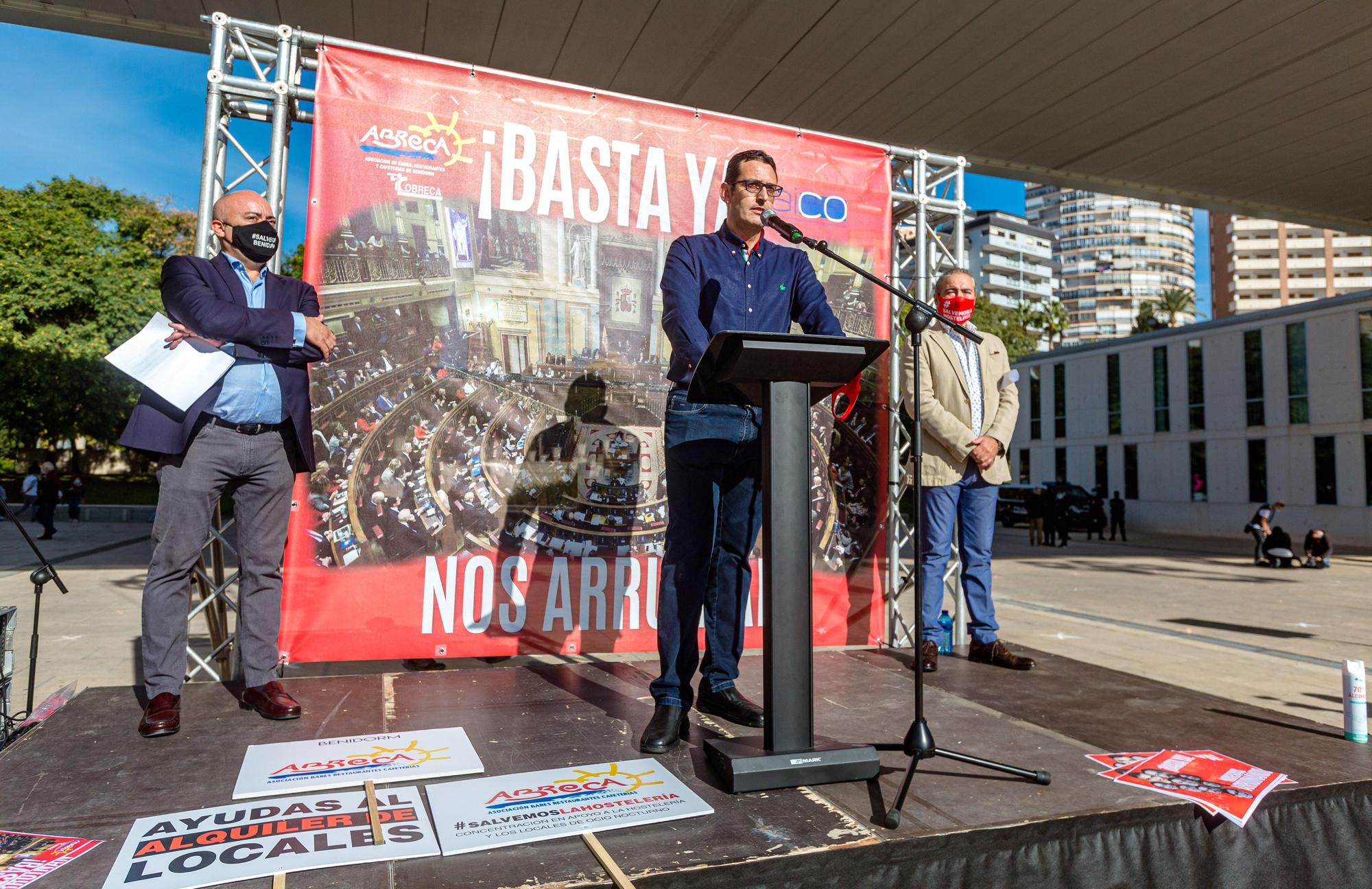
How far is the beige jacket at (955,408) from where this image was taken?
4293 mm

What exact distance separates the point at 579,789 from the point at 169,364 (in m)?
2.03

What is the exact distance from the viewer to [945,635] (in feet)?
15.0

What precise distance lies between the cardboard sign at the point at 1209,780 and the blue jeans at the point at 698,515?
4.46ft

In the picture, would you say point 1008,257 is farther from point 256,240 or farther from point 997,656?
point 256,240

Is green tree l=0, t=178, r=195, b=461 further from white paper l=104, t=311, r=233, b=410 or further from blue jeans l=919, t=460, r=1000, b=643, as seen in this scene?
blue jeans l=919, t=460, r=1000, b=643

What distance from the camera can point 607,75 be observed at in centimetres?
669

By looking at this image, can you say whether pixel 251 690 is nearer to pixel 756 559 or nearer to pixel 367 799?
pixel 367 799

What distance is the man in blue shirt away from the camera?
8.80 feet

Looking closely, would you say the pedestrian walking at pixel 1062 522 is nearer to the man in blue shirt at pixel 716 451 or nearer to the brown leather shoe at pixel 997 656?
the brown leather shoe at pixel 997 656

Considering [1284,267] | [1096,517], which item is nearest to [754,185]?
[1096,517]

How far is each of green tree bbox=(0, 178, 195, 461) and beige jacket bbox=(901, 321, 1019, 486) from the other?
2809cm

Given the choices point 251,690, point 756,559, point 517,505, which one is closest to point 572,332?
point 517,505

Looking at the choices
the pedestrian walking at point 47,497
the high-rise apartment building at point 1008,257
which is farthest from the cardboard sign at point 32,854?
the high-rise apartment building at point 1008,257

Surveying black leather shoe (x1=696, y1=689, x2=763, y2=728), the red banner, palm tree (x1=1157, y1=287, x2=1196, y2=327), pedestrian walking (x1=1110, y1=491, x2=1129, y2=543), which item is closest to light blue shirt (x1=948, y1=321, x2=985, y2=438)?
the red banner
